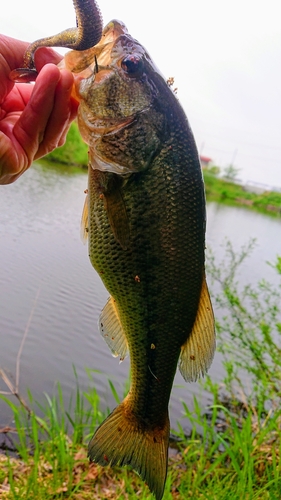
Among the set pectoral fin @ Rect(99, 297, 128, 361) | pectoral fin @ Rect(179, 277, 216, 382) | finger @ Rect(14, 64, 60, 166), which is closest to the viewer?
finger @ Rect(14, 64, 60, 166)

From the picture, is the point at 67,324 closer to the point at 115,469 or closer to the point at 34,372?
the point at 34,372

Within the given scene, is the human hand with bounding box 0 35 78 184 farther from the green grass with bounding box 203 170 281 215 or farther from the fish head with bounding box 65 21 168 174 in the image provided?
the green grass with bounding box 203 170 281 215

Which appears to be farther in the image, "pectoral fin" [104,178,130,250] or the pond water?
the pond water

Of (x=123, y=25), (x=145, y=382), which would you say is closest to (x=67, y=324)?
(x=145, y=382)

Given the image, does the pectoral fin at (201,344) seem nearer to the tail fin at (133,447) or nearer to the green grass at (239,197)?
the tail fin at (133,447)

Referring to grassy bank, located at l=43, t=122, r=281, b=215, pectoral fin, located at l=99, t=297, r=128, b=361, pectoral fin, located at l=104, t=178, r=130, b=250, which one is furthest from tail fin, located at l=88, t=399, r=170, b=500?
grassy bank, located at l=43, t=122, r=281, b=215

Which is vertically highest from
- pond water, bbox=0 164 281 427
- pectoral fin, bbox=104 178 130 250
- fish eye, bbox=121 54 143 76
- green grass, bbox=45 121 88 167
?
fish eye, bbox=121 54 143 76
